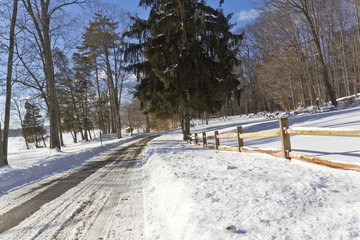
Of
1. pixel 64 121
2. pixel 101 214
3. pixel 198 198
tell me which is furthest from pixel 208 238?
pixel 64 121

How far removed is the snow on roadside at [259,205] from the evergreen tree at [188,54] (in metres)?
9.60

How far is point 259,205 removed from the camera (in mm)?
2506

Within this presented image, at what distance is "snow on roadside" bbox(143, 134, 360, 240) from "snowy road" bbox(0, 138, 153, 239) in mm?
315

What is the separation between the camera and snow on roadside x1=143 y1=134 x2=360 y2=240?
1961 millimetres

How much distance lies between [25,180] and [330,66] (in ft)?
130

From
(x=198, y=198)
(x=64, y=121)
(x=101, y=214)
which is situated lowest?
(x=101, y=214)

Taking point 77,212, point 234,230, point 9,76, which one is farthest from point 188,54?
point 234,230

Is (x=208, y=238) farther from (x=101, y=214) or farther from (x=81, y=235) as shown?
(x=101, y=214)

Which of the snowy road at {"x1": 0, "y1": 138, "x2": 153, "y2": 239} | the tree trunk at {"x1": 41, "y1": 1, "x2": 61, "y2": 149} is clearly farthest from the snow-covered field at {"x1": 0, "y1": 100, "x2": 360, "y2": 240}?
the tree trunk at {"x1": 41, "y1": 1, "x2": 61, "y2": 149}

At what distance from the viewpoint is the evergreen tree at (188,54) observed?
12891 millimetres

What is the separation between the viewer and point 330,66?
31.5 metres

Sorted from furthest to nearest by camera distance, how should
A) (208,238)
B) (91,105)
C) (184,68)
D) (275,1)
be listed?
(91,105)
(275,1)
(184,68)
(208,238)

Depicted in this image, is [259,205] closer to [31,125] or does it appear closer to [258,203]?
[258,203]

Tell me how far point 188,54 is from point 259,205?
38.8ft
